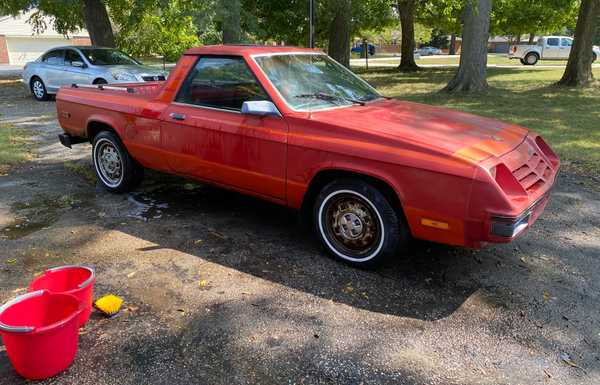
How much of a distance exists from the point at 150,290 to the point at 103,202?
2.35m

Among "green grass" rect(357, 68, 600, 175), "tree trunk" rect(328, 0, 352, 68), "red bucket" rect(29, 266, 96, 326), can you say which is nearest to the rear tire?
"green grass" rect(357, 68, 600, 175)

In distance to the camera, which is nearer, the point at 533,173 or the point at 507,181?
the point at 507,181

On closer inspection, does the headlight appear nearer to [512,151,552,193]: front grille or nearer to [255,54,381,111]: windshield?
[255,54,381,111]: windshield

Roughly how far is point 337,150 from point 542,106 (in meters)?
10.5

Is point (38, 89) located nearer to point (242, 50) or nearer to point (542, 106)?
point (242, 50)

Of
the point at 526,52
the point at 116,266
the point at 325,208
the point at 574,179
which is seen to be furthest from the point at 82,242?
the point at 526,52

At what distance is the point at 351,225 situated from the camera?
3.99 metres

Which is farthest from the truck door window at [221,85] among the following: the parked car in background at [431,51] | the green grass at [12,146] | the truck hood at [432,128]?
the parked car in background at [431,51]

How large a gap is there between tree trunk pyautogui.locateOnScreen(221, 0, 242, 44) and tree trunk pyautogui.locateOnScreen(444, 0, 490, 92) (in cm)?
620

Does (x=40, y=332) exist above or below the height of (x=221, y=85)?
below

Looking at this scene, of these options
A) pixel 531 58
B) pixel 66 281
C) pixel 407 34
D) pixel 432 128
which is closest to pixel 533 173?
pixel 432 128

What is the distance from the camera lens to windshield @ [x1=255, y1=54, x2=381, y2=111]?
4336 mm

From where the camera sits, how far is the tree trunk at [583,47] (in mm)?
15738

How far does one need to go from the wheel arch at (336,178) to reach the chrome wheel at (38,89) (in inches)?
535
